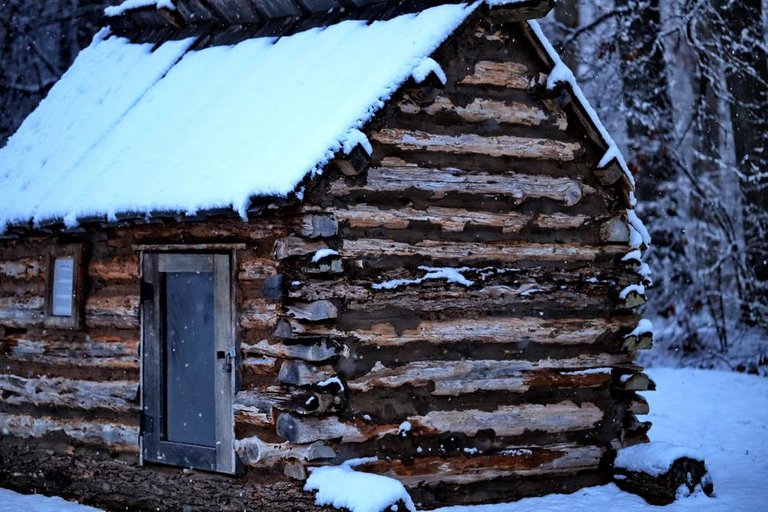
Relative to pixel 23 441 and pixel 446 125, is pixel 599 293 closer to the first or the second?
pixel 446 125

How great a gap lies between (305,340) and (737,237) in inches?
525

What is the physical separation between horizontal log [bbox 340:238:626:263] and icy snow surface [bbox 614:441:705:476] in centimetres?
178

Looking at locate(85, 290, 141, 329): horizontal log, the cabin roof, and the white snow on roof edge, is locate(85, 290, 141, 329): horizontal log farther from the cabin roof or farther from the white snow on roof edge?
the white snow on roof edge

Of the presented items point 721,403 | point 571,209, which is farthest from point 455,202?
point 721,403

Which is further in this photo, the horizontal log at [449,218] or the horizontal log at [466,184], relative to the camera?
the horizontal log at [466,184]

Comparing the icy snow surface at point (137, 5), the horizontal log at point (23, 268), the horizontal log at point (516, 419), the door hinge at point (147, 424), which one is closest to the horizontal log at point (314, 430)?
the horizontal log at point (516, 419)

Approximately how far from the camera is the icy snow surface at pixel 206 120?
Result: 8.41 meters

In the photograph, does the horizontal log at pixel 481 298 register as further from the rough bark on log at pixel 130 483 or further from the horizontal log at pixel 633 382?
the rough bark on log at pixel 130 483

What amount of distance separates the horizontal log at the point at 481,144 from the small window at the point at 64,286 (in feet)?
11.1

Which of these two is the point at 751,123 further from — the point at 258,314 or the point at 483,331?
the point at 258,314

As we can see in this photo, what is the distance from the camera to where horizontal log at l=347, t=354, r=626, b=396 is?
852 centimetres

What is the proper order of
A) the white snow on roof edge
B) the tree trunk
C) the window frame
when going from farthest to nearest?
the tree trunk, the window frame, the white snow on roof edge

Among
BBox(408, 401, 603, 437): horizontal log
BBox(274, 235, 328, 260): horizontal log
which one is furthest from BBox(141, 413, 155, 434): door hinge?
BBox(408, 401, 603, 437): horizontal log

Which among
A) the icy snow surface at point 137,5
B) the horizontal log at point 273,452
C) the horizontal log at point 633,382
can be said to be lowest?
the horizontal log at point 273,452
